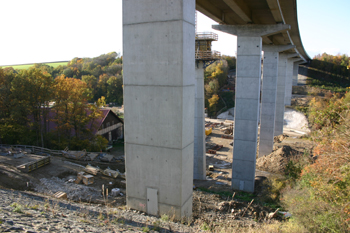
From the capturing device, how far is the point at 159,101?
953 centimetres

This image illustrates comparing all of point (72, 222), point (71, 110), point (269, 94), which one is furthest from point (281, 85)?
point (72, 222)

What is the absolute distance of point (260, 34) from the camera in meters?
17.3

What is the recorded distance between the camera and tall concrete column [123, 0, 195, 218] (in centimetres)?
909

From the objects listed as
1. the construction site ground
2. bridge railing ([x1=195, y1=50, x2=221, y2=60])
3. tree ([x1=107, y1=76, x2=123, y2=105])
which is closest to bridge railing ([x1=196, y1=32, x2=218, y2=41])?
bridge railing ([x1=195, y1=50, x2=221, y2=60])

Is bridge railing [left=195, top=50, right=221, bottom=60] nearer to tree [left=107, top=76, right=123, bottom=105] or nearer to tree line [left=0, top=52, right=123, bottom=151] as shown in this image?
tree line [left=0, top=52, right=123, bottom=151]

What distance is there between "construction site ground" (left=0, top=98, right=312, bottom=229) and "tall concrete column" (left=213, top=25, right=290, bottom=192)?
177 cm

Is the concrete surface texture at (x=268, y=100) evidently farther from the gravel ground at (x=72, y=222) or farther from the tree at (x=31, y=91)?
the tree at (x=31, y=91)

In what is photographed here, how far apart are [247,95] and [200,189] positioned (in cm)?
762

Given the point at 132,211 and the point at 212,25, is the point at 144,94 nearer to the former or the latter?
the point at 132,211

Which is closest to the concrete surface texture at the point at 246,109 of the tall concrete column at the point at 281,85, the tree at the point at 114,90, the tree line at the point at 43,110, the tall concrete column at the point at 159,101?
the tall concrete column at the point at 159,101

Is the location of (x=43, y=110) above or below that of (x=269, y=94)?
below

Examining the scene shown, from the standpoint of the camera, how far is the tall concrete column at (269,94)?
2658 cm

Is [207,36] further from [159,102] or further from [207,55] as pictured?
[159,102]

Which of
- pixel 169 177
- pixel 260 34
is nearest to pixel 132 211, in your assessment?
pixel 169 177
